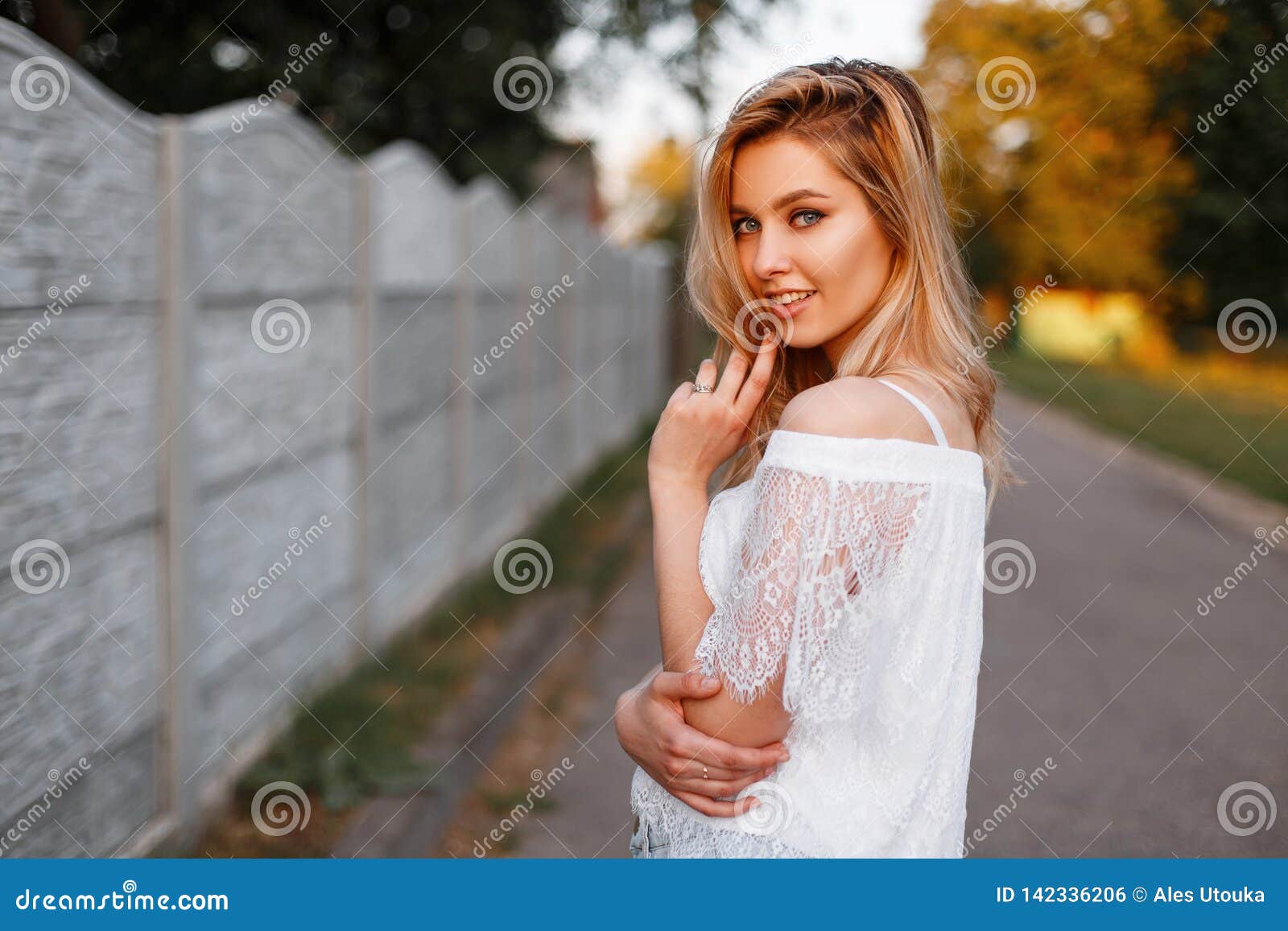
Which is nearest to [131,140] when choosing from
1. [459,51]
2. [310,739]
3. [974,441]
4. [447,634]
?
[310,739]

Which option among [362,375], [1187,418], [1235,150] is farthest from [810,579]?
[1187,418]

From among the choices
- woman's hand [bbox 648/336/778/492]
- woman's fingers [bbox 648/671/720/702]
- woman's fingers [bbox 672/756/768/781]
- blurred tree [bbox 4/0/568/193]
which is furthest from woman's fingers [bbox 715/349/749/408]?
blurred tree [bbox 4/0/568/193]

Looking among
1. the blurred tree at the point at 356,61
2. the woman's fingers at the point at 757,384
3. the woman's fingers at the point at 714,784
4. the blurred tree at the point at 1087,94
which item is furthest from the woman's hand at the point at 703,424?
the blurred tree at the point at 356,61

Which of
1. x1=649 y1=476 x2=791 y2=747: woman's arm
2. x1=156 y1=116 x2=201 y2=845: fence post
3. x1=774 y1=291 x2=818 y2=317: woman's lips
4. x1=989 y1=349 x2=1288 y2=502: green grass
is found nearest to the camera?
x1=649 y1=476 x2=791 y2=747: woman's arm

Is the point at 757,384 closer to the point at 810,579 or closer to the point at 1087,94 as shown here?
the point at 810,579

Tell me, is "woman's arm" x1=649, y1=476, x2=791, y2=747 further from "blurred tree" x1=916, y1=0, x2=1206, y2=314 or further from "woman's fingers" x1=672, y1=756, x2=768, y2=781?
"blurred tree" x1=916, y1=0, x2=1206, y2=314

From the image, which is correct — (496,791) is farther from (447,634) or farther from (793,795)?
(793,795)

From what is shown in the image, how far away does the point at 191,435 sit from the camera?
12.8 feet

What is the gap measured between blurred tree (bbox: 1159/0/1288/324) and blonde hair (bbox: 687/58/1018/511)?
13.4ft

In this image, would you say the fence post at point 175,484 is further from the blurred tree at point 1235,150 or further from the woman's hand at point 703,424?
the blurred tree at point 1235,150

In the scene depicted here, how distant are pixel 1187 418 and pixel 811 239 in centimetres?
1778

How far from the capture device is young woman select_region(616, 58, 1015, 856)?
157 centimetres

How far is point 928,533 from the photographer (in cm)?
161

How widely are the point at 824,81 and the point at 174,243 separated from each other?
2565 millimetres
